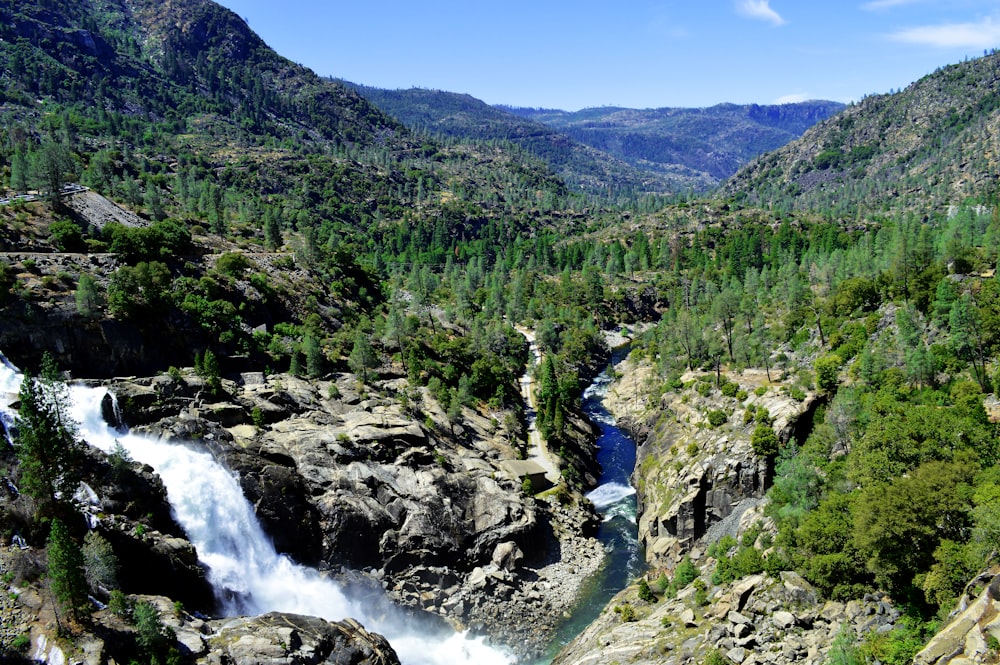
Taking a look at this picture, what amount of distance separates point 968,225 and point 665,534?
141 meters

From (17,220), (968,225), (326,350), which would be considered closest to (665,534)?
(326,350)

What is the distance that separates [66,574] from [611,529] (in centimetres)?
6577

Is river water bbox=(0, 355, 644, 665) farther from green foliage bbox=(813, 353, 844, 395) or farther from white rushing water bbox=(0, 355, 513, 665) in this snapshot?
Answer: green foliage bbox=(813, 353, 844, 395)

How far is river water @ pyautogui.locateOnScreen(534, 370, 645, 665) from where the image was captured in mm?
70875

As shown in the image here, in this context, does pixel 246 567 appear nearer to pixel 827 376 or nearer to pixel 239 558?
A: pixel 239 558

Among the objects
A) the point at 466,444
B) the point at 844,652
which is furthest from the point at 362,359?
the point at 844,652

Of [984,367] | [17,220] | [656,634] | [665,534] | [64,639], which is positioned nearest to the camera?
[64,639]

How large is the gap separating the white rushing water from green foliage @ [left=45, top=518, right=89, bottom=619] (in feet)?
58.4

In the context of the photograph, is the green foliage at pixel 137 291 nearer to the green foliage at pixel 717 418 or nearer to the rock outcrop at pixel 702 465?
the rock outcrop at pixel 702 465

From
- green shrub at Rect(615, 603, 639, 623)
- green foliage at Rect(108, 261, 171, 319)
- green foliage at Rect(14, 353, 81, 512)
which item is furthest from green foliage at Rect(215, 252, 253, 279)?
green shrub at Rect(615, 603, 639, 623)

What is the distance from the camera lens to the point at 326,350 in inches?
4301

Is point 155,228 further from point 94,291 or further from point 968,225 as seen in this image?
point 968,225

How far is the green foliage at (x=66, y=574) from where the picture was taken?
4659cm

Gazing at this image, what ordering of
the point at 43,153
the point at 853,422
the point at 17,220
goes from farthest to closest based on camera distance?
the point at 43,153, the point at 17,220, the point at 853,422
